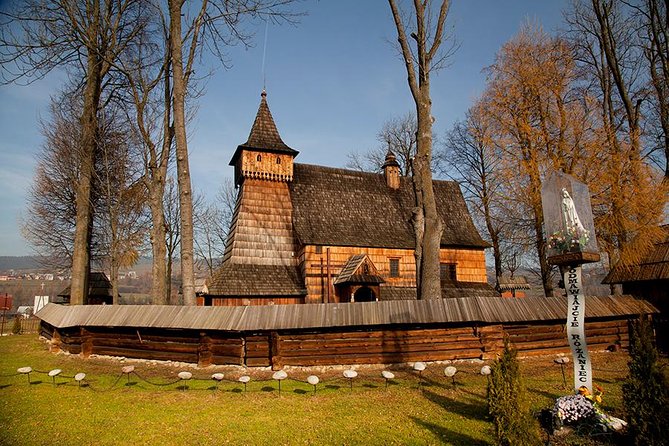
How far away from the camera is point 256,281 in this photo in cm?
2022

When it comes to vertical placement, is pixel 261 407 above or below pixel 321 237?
below

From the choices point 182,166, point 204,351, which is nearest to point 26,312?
point 182,166

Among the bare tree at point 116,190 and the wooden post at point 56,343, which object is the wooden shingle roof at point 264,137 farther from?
the wooden post at point 56,343

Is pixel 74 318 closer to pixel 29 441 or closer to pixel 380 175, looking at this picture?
pixel 29 441

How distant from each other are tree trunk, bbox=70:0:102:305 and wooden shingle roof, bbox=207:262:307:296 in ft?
17.5

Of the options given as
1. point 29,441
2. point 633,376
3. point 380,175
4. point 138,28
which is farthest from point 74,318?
point 380,175

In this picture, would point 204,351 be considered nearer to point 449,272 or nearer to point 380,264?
point 380,264

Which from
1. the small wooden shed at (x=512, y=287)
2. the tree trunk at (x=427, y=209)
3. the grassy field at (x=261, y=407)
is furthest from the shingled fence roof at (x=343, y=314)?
the small wooden shed at (x=512, y=287)

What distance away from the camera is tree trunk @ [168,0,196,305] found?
44.4 ft

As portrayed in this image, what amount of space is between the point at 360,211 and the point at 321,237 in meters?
3.65

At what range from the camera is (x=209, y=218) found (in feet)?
134

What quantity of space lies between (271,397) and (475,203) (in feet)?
79.8

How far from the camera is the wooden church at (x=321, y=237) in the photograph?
67.6 feet

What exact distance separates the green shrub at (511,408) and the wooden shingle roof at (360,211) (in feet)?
51.0
